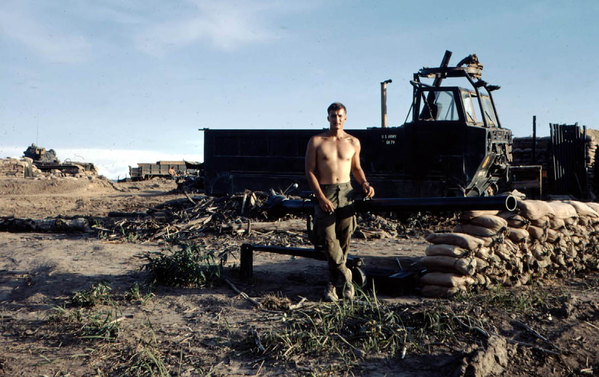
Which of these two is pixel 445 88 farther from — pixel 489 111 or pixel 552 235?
pixel 552 235

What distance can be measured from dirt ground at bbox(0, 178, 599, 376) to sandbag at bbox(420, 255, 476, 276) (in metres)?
0.26

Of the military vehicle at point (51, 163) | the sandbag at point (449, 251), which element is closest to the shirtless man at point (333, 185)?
the sandbag at point (449, 251)

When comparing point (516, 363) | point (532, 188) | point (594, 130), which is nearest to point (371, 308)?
point (516, 363)

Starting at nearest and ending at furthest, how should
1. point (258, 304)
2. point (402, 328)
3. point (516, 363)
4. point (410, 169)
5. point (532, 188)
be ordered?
point (516, 363) < point (402, 328) < point (258, 304) < point (410, 169) < point (532, 188)

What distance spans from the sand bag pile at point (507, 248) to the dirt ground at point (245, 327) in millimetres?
194

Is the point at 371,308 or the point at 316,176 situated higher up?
the point at 316,176

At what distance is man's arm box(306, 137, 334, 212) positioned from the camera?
15.8ft

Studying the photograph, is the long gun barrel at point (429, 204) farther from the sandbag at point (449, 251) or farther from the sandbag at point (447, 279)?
the sandbag at point (447, 279)

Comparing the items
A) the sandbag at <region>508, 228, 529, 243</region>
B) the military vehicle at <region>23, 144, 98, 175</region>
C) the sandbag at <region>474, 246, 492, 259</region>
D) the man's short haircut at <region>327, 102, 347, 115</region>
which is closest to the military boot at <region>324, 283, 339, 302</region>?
the sandbag at <region>474, 246, 492, 259</region>

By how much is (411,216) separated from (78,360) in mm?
8375

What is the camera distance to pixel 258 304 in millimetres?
4773

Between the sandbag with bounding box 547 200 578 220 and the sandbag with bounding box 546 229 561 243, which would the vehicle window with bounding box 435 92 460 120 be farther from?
the sandbag with bounding box 546 229 561 243

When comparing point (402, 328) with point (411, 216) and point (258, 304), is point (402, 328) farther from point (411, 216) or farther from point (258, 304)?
point (411, 216)

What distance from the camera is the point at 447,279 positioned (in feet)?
16.3
